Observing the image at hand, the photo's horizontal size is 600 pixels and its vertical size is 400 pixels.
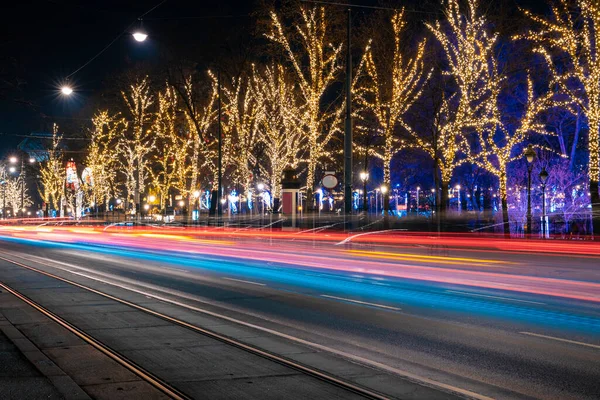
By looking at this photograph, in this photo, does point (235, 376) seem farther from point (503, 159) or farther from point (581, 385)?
point (503, 159)

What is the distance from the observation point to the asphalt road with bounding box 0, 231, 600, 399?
834cm

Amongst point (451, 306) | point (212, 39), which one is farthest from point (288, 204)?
point (451, 306)

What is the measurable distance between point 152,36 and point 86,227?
65.7 feet

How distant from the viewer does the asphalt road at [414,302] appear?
8344mm

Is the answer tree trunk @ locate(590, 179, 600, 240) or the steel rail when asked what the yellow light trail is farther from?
the steel rail

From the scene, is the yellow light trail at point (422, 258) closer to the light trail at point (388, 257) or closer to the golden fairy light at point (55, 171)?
the light trail at point (388, 257)

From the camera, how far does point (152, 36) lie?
47406mm

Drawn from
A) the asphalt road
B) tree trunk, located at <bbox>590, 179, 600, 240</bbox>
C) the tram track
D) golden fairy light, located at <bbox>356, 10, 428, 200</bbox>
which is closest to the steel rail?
the tram track

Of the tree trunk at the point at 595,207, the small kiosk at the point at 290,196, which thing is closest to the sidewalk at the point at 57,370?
the tree trunk at the point at 595,207

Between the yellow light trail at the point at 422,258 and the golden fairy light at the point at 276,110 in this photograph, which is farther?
→ the golden fairy light at the point at 276,110

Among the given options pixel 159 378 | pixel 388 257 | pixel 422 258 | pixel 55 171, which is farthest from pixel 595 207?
pixel 55 171

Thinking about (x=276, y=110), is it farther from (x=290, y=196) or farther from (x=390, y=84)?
(x=290, y=196)

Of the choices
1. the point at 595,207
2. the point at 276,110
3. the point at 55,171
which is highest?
the point at 276,110

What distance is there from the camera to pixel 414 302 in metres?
14.3
